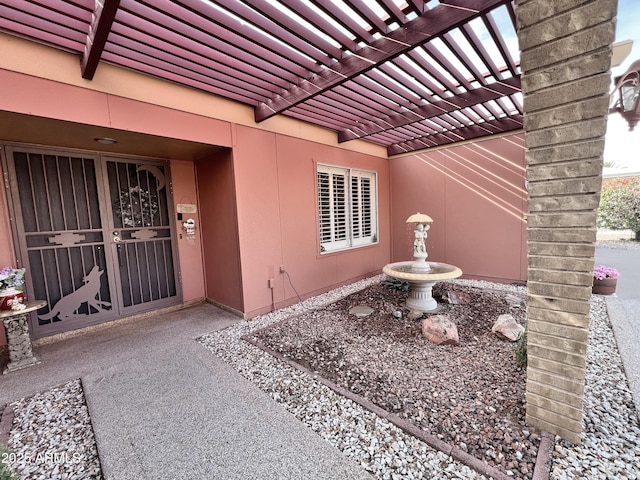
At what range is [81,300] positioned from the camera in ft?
12.5

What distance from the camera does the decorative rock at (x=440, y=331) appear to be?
10.4 ft

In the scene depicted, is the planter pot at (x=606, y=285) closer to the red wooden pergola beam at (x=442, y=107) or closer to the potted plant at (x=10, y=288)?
the red wooden pergola beam at (x=442, y=107)

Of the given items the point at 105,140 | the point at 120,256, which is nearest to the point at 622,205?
the point at 105,140

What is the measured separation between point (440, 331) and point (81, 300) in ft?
16.2

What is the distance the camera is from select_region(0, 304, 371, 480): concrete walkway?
1.67 meters

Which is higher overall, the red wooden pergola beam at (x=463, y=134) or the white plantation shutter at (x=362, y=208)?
the red wooden pergola beam at (x=463, y=134)

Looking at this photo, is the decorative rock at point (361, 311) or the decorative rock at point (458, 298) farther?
the decorative rock at point (458, 298)

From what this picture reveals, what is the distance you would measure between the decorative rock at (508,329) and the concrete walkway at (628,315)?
85 cm

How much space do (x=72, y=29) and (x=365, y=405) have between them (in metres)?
4.06

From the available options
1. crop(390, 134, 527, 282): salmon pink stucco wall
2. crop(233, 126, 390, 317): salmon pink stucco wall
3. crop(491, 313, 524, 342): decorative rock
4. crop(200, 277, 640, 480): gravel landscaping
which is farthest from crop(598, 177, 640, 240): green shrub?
crop(233, 126, 390, 317): salmon pink stucco wall

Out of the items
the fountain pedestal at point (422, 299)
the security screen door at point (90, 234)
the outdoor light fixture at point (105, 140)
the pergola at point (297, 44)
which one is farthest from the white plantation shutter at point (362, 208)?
the outdoor light fixture at point (105, 140)

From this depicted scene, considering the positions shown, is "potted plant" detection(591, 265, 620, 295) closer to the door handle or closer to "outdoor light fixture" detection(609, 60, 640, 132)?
"outdoor light fixture" detection(609, 60, 640, 132)

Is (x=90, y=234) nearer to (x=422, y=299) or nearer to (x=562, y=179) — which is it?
(x=422, y=299)

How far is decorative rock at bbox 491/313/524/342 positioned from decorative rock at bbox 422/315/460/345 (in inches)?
20.1
